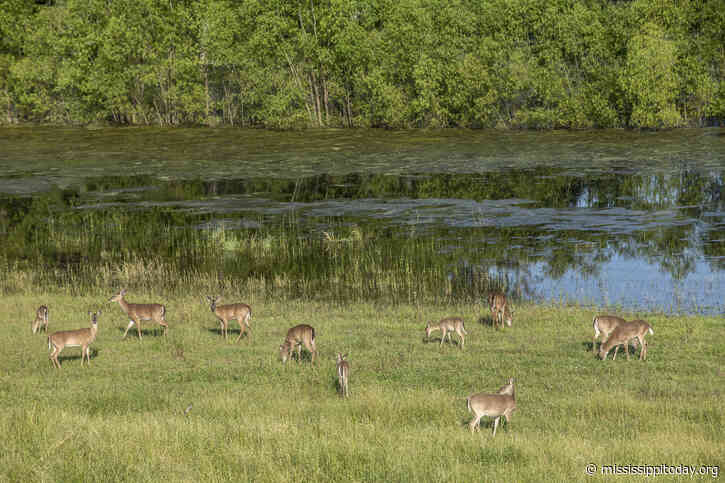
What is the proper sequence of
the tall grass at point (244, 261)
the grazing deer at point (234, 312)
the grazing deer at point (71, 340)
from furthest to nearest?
the tall grass at point (244, 261)
the grazing deer at point (234, 312)
the grazing deer at point (71, 340)

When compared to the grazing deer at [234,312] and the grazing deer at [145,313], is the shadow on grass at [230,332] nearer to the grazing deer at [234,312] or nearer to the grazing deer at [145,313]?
the grazing deer at [234,312]

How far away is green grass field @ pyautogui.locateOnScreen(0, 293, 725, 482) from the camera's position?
9.15 m

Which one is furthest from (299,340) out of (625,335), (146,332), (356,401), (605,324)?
(625,335)

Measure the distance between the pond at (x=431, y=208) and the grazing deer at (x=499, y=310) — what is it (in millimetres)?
3595

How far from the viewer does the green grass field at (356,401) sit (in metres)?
9.15

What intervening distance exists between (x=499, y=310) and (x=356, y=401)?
19.6 ft

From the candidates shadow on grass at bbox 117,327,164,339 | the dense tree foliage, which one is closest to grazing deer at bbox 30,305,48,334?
shadow on grass at bbox 117,327,164,339

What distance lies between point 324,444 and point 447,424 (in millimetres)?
2187

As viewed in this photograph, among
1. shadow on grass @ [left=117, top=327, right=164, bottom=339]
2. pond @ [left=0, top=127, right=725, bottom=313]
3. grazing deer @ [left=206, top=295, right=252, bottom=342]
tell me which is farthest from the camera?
pond @ [left=0, top=127, right=725, bottom=313]

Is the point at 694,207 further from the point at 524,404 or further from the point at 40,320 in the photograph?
the point at 40,320

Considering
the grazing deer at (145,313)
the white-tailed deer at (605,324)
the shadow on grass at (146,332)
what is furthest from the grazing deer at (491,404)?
the shadow on grass at (146,332)

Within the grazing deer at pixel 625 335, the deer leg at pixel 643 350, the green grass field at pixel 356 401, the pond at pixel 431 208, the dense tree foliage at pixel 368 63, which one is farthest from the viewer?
the dense tree foliage at pixel 368 63

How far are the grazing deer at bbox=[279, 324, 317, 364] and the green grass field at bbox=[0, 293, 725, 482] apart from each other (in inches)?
9.1

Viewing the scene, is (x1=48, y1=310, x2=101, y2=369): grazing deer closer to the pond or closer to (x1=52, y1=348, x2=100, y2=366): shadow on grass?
(x1=52, y1=348, x2=100, y2=366): shadow on grass
